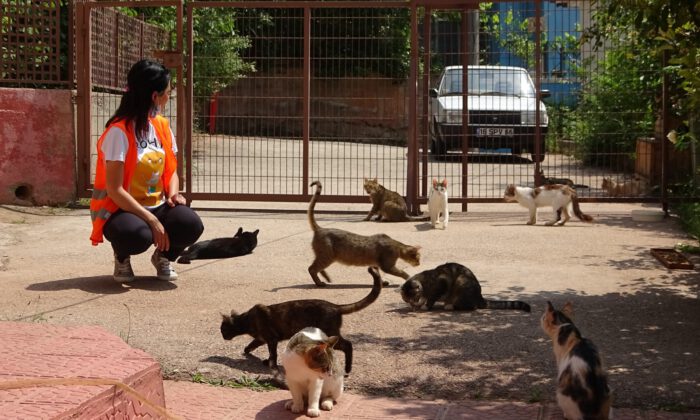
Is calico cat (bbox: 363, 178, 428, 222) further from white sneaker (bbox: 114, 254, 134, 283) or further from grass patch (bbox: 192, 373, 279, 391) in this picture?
grass patch (bbox: 192, 373, 279, 391)

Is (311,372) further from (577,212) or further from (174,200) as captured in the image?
(577,212)

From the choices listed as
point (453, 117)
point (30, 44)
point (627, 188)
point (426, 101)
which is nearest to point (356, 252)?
point (426, 101)

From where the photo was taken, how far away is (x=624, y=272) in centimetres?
831

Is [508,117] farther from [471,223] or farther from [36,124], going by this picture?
Result: [36,124]

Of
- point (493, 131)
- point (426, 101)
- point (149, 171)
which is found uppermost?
point (426, 101)

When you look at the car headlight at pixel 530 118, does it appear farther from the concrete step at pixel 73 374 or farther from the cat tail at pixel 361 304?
the concrete step at pixel 73 374

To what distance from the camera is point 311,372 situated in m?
4.74

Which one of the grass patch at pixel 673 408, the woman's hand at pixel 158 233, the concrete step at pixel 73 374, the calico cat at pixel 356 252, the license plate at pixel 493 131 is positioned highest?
the license plate at pixel 493 131

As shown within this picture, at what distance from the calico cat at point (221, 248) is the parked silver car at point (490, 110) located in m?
4.21

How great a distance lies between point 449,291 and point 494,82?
21.4ft

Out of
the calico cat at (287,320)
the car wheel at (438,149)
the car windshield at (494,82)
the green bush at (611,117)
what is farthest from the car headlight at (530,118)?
the calico cat at (287,320)

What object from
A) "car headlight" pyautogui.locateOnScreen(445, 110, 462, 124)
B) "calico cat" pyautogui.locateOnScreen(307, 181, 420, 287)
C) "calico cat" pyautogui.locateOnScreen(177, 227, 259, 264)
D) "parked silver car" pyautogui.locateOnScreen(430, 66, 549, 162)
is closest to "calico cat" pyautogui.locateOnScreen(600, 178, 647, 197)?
"parked silver car" pyautogui.locateOnScreen(430, 66, 549, 162)

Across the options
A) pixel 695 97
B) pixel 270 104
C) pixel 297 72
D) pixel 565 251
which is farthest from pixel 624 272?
pixel 297 72

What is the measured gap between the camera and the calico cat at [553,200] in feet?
37.2
